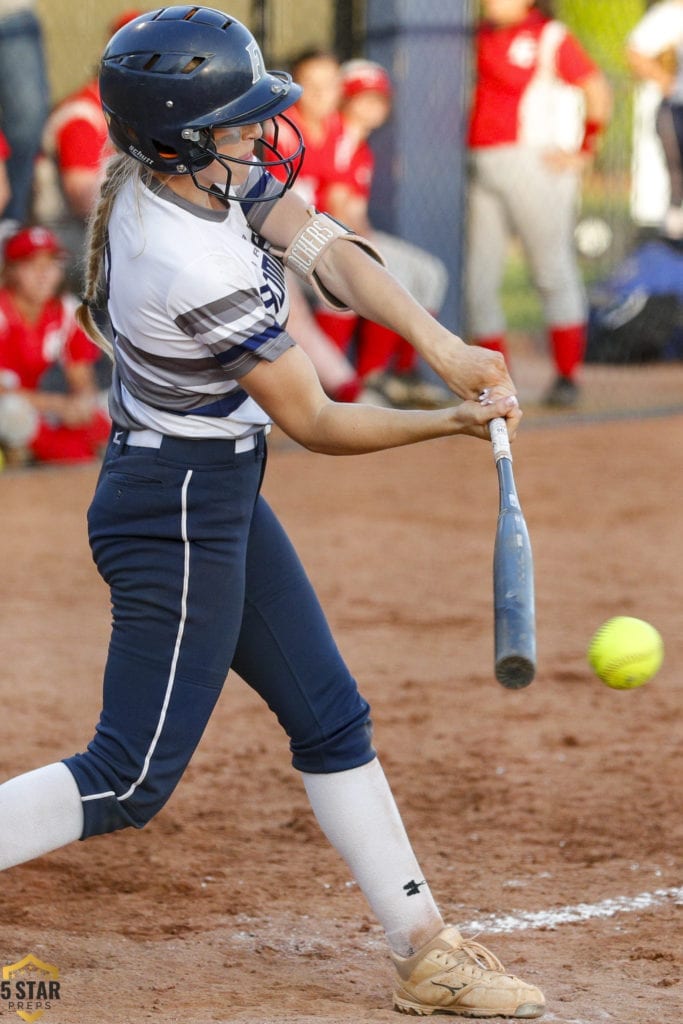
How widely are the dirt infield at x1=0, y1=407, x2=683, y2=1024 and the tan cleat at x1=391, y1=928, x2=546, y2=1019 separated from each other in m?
0.07

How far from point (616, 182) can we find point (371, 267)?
41.2ft

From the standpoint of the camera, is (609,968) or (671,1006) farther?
(609,968)

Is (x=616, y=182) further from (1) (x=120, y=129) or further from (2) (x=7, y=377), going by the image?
(1) (x=120, y=129)

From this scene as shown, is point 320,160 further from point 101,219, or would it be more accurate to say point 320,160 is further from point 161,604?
point 161,604

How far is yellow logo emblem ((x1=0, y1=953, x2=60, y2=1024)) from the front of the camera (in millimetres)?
2617

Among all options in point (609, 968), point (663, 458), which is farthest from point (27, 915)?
point (663, 458)

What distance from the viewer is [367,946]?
9.91 ft

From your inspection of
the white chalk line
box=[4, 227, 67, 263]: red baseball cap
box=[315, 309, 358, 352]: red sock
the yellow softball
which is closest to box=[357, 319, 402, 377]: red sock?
box=[315, 309, 358, 352]: red sock

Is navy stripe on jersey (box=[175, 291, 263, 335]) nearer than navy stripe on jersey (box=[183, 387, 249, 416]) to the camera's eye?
Yes

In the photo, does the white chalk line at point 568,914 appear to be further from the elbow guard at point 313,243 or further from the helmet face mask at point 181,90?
the helmet face mask at point 181,90

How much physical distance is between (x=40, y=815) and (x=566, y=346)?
24.5 feet

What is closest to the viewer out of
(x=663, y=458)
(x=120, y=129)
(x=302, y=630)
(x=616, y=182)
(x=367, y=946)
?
(x=120, y=129)

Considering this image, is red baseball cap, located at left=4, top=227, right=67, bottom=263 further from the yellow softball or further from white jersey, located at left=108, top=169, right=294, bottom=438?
white jersey, located at left=108, top=169, right=294, bottom=438

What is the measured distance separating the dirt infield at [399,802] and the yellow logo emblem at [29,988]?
25 millimetres
